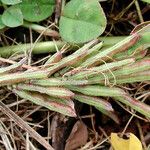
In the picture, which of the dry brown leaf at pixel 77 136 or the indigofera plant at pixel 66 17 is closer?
the indigofera plant at pixel 66 17

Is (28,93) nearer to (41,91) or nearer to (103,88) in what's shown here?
(41,91)

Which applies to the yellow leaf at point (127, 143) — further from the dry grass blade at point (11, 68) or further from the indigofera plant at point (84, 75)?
the dry grass blade at point (11, 68)

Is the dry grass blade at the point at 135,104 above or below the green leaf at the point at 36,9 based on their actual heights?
below

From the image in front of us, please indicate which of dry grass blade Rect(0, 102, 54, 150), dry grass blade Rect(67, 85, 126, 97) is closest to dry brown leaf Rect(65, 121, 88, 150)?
dry grass blade Rect(0, 102, 54, 150)

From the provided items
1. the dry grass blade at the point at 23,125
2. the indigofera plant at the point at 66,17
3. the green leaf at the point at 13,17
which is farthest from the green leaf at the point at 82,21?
the dry grass blade at the point at 23,125

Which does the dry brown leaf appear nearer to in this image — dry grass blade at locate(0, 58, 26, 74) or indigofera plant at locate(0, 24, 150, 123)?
Answer: indigofera plant at locate(0, 24, 150, 123)

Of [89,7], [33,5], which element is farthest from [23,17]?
[89,7]
